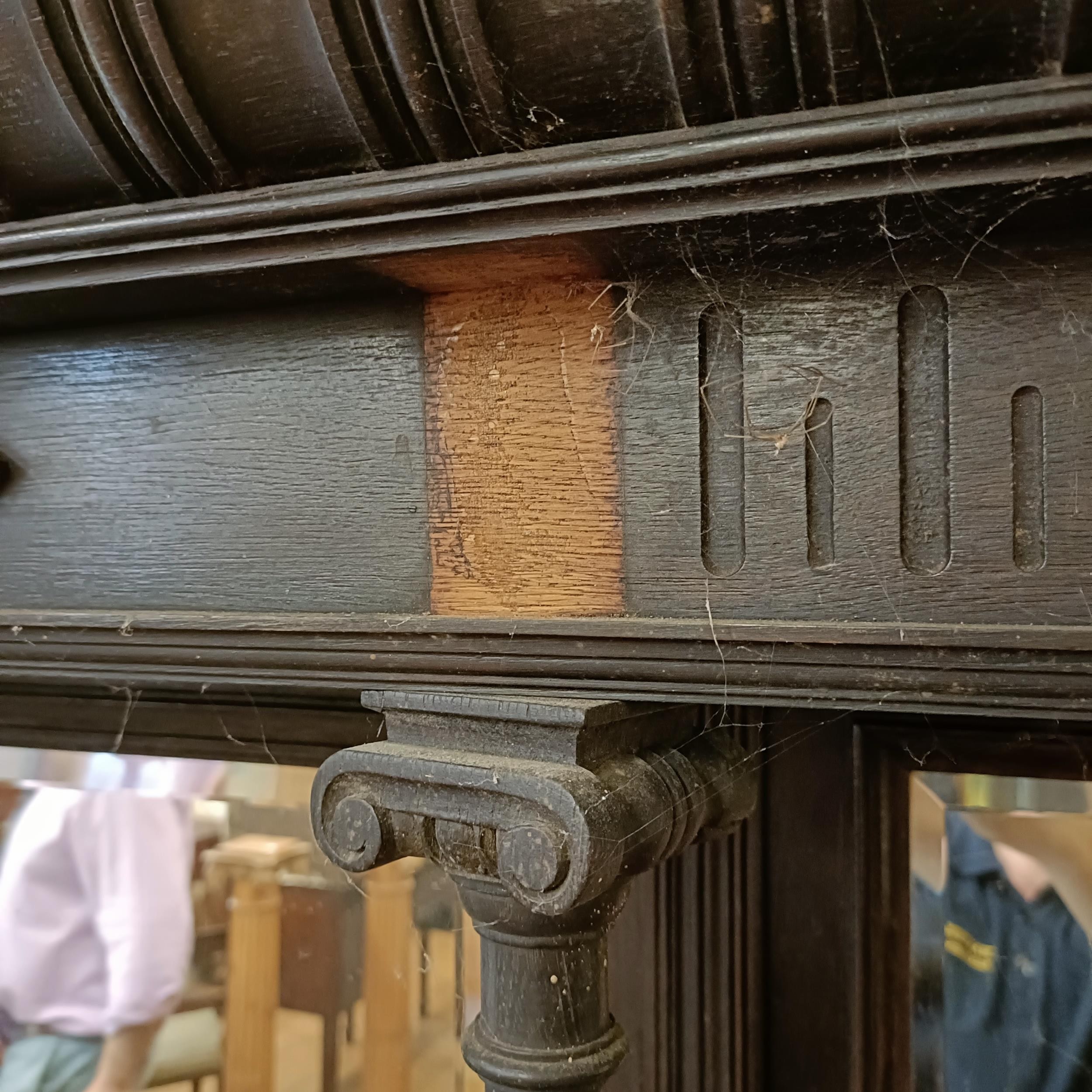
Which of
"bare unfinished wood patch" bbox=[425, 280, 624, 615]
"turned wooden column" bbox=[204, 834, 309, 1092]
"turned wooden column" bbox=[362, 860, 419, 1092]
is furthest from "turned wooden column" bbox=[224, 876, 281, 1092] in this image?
"bare unfinished wood patch" bbox=[425, 280, 624, 615]

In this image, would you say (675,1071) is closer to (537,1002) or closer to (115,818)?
(537,1002)

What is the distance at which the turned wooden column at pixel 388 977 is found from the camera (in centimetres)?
88

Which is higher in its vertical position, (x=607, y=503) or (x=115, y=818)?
(x=607, y=503)

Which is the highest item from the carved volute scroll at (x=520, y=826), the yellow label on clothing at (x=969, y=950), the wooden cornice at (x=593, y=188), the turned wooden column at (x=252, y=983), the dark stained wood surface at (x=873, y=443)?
the wooden cornice at (x=593, y=188)

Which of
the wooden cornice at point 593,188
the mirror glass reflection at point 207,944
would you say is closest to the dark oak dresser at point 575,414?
the wooden cornice at point 593,188

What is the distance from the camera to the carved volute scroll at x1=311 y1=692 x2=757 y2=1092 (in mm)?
494

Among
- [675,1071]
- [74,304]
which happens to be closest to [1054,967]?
[675,1071]

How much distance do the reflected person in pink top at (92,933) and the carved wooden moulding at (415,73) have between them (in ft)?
2.16

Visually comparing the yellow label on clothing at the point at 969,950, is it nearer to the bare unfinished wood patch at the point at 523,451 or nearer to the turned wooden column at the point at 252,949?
the bare unfinished wood patch at the point at 523,451

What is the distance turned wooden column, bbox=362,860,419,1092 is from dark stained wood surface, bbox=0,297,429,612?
1.28 feet

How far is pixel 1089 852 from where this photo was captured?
67 cm

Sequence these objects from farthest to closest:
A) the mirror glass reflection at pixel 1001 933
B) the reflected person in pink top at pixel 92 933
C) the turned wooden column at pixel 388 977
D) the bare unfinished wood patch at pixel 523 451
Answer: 1. the reflected person in pink top at pixel 92 933
2. the turned wooden column at pixel 388 977
3. the mirror glass reflection at pixel 1001 933
4. the bare unfinished wood patch at pixel 523 451

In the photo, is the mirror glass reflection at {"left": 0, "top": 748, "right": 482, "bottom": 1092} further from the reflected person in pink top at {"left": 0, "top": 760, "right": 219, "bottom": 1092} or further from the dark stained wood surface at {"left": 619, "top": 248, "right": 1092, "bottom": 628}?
the dark stained wood surface at {"left": 619, "top": 248, "right": 1092, "bottom": 628}

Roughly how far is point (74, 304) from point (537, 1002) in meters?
0.56
